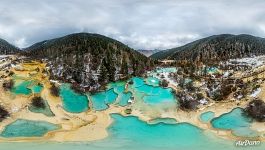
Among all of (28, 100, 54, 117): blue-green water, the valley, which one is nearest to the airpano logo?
the valley

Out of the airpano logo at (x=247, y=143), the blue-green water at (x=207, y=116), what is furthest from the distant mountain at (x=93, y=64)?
the airpano logo at (x=247, y=143)

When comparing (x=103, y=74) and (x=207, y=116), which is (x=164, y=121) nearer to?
(x=207, y=116)

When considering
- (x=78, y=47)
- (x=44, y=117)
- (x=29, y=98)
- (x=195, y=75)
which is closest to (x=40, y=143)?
(x=44, y=117)

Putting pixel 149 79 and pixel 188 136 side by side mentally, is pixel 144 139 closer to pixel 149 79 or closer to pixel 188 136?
pixel 188 136

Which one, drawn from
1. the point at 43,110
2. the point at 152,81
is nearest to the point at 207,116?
the point at 152,81

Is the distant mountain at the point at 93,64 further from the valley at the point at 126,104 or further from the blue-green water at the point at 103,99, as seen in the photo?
the blue-green water at the point at 103,99

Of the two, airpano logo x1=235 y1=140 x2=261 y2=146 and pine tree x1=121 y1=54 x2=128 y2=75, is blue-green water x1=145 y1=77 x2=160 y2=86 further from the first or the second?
airpano logo x1=235 y1=140 x2=261 y2=146
